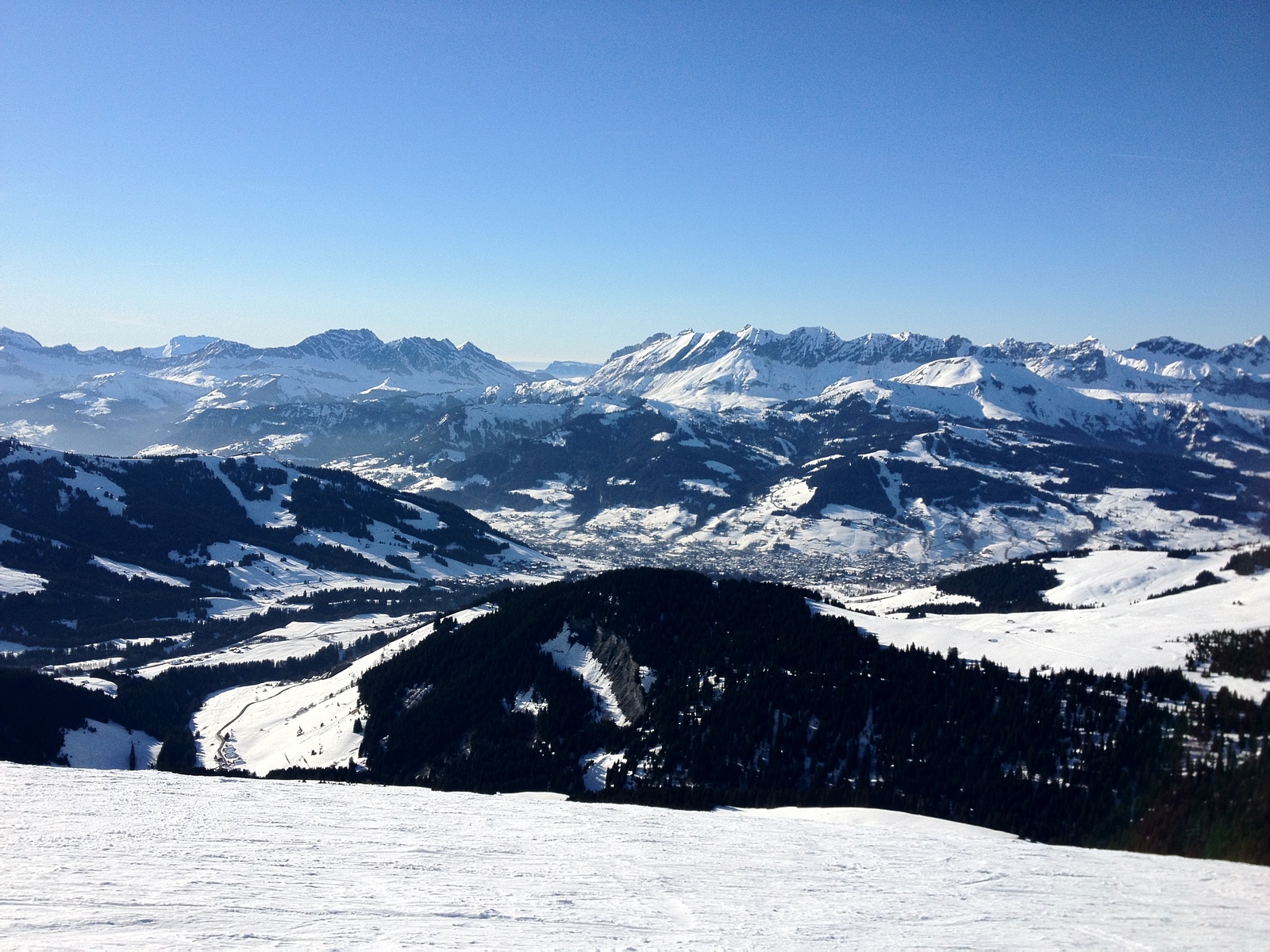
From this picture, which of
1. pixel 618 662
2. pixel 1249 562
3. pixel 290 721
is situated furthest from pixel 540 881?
pixel 1249 562

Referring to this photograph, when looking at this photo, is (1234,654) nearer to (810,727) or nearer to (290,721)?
(810,727)

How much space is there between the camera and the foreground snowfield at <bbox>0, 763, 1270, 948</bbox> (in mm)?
35844

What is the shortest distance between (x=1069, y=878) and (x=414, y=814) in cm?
4326

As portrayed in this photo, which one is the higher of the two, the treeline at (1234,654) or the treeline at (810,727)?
the treeline at (1234,654)

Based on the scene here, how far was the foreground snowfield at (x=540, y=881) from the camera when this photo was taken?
118ft

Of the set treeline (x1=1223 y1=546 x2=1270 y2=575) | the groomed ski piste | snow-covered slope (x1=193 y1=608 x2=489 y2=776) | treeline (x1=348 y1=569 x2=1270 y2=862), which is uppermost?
treeline (x1=1223 y1=546 x2=1270 y2=575)

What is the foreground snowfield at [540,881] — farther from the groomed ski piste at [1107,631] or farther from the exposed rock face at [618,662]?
the groomed ski piste at [1107,631]

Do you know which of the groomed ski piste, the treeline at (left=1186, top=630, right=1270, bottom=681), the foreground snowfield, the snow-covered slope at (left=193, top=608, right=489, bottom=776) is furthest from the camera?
the snow-covered slope at (left=193, top=608, right=489, bottom=776)

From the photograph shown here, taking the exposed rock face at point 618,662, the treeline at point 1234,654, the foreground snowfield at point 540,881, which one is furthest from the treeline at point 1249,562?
the foreground snowfield at point 540,881

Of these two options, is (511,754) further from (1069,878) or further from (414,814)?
(1069,878)

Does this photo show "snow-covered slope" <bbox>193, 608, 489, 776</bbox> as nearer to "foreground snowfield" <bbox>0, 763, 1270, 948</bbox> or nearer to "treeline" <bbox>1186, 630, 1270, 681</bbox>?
"foreground snowfield" <bbox>0, 763, 1270, 948</bbox>

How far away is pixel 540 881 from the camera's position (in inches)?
1730

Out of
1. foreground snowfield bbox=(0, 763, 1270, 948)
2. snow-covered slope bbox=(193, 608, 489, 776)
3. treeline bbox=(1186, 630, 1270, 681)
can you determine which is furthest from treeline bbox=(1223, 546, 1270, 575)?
snow-covered slope bbox=(193, 608, 489, 776)

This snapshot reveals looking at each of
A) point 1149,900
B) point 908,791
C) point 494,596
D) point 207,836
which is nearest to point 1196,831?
point 908,791
